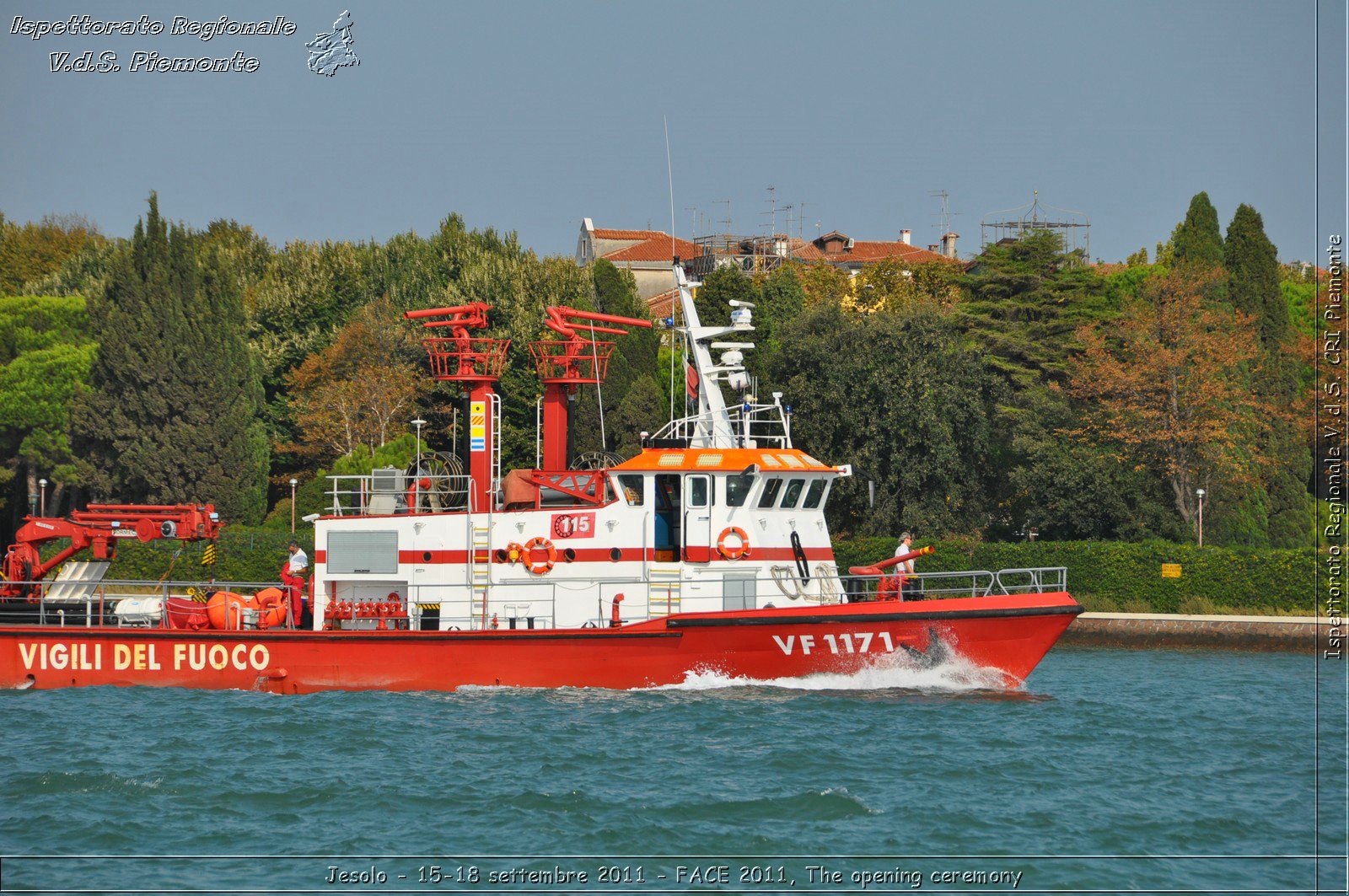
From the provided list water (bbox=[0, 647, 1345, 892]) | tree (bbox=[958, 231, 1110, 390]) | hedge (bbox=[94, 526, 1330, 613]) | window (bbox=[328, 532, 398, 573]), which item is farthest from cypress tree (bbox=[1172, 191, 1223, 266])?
window (bbox=[328, 532, 398, 573])

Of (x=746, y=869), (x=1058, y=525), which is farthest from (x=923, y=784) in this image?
(x=1058, y=525)

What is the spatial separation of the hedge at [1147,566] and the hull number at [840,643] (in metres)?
14.2

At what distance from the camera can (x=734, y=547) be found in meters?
19.4

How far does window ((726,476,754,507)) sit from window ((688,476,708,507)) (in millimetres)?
328

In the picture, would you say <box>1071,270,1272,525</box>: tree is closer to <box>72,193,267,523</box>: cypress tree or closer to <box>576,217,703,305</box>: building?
<box>72,193,267,523</box>: cypress tree

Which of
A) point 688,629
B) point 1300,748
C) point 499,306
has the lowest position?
point 1300,748

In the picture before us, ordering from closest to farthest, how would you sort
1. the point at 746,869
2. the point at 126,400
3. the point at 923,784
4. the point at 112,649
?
the point at 746,869 < the point at 923,784 < the point at 112,649 < the point at 126,400

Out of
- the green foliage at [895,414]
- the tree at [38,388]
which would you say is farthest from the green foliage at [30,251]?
the green foliage at [895,414]

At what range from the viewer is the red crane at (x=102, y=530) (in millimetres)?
20281

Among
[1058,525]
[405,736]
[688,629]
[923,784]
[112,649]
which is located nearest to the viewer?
[923,784]

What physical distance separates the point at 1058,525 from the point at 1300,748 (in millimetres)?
18183

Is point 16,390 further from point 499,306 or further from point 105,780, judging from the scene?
point 105,780

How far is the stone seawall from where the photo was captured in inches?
1104

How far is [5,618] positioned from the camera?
20.5 metres
